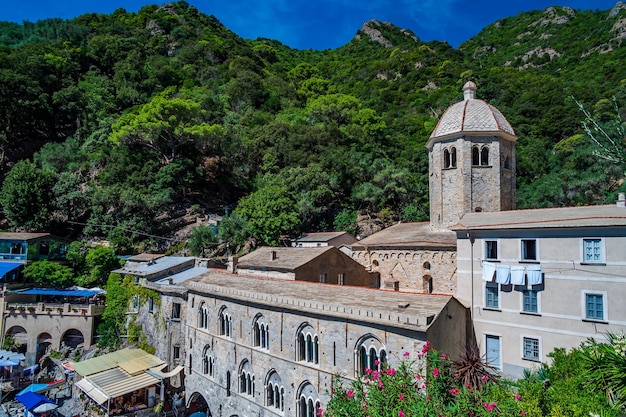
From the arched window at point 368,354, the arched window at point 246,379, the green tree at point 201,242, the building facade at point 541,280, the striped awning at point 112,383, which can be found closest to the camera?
the arched window at point 368,354

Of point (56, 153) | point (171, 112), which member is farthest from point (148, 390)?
point (56, 153)

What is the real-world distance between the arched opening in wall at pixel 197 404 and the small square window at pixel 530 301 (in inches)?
807

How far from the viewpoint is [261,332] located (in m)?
21.8

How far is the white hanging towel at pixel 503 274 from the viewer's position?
62.8 feet

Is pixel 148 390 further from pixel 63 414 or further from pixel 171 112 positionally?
pixel 171 112

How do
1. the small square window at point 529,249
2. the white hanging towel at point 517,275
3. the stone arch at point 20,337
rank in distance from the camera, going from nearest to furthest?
the white hanging towel at point 517,275 → the small square window at point 529,249 → the stone arch at point 20,337

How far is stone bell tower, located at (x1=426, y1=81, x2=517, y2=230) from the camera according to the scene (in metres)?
28.2

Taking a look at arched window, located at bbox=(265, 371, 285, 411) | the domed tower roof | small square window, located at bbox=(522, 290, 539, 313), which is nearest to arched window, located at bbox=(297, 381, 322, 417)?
arched window, located at bbox=(265, 371, 285, 411)

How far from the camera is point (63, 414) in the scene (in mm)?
28000

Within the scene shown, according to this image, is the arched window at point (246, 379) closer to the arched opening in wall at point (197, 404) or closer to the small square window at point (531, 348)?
the arched opening in wall at point (197, 404)

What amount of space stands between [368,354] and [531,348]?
26.1ft

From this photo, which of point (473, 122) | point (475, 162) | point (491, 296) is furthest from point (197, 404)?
A: point (473, 122)

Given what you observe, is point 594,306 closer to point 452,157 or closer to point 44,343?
point 452,157

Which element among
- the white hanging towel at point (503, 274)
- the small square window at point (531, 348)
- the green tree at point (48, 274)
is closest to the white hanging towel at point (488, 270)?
the white hanging towel at point (503, 274)
